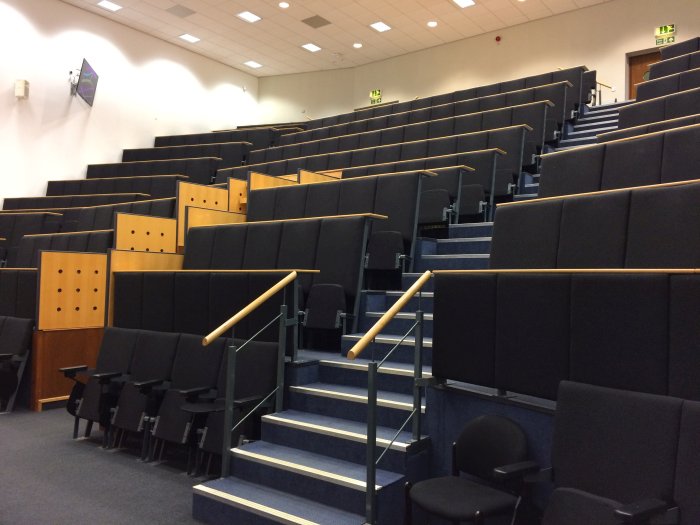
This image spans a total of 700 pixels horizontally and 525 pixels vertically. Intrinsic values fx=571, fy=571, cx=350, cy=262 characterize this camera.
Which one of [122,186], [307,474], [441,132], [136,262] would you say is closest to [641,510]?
[307,474]

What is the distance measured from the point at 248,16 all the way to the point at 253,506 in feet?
15.8

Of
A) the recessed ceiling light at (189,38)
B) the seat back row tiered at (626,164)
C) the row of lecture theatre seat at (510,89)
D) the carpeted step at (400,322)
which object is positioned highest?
the recessed ceiling light at (189,38)

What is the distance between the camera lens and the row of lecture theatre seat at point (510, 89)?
139 inches

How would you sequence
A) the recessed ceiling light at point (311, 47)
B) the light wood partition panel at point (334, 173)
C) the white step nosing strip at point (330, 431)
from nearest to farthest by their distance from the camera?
the white step nosing strip at point (330, 431) < the light wood partition panel at point (334, 173) < the recessed ceiling light at point (311, 47)

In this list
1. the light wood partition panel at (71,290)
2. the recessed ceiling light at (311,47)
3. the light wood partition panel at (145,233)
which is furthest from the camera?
the recessed ceiling light at (311,47)

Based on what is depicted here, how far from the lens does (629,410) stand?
0.96 metres

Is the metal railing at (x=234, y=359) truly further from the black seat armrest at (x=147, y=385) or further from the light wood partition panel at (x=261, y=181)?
the light wood partition panel at (x=261, y=181)

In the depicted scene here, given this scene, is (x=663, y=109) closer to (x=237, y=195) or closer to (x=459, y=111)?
(x=459, y=111)

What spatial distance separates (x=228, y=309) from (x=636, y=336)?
1274mm

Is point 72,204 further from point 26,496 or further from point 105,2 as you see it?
point 26,496

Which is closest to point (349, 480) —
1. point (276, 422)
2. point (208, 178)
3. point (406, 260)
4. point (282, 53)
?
point (276, 422)

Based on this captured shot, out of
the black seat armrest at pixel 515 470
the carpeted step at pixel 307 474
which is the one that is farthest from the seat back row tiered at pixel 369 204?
the black seat armrest at pixel 515 470

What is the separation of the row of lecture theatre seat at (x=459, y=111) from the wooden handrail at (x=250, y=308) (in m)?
2.01

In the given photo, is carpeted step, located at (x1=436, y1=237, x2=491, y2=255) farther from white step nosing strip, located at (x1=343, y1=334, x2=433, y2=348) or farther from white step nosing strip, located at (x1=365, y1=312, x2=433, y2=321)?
white step nosing strip, located at (x1=343, y1=334, x2=433, y2=348)
